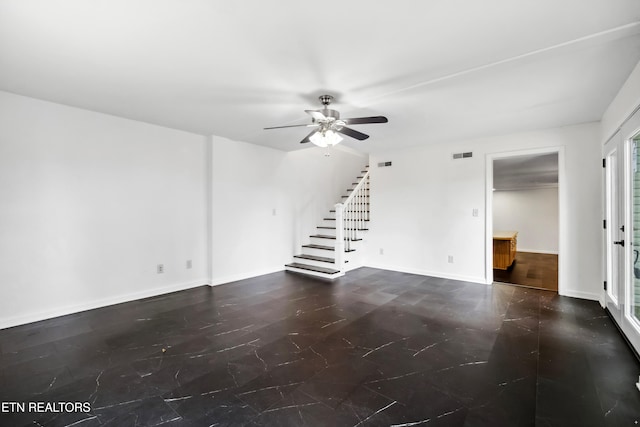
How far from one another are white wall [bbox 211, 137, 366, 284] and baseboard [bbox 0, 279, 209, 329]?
0.58 m

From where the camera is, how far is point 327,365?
2.31 meters

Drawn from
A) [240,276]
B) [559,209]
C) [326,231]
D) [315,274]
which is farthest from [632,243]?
[240,276]

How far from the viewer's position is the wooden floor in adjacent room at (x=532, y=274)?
4.86 metres

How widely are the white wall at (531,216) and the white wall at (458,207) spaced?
622 centimetres

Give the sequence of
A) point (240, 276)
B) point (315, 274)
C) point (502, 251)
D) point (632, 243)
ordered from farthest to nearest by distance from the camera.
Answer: point (502, 251)
point (315, 274)
point (240, 276)
point (632, 243)

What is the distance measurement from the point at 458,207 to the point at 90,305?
5.50 m

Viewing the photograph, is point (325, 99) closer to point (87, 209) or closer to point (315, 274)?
point (87, 209)

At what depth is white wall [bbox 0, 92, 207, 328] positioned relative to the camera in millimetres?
3084

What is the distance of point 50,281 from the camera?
3281 millimetres

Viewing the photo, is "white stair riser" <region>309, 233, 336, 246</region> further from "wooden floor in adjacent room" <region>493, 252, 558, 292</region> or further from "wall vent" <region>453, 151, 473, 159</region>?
"wooden floor in adjacent room" <region>493, 252, 558, 292</region>

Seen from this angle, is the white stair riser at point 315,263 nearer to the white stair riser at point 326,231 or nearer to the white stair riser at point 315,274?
the white stair riser at point 315,274

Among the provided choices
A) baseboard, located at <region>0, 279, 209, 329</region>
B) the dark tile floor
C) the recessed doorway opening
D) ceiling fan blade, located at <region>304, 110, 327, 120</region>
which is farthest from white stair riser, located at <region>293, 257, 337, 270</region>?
ceiling fan blade, located at <region>304, 110, 327, 120</region>

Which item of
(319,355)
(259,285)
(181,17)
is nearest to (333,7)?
(181,17)

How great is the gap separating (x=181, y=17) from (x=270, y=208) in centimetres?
394
